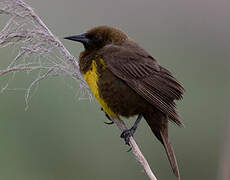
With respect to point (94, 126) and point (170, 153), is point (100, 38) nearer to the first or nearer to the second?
point (94, 126)

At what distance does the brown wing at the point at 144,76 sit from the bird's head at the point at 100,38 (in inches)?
3.9

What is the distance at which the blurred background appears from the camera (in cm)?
464

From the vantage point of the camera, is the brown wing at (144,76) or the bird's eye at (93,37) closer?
the brown wing at (144,76)

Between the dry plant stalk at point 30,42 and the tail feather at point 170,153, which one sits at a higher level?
the dry plant stalk at point 30,42

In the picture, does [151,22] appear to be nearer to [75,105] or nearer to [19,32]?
[75,105]

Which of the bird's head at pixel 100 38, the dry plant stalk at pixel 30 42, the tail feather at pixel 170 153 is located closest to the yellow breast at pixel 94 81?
the bird's head at pixel 100 38

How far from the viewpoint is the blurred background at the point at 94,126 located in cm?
464

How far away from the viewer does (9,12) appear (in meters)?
3.41

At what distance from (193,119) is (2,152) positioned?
1669mm

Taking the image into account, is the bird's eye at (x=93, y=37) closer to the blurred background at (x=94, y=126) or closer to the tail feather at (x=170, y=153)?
the blurred background at (x=94, y=126)

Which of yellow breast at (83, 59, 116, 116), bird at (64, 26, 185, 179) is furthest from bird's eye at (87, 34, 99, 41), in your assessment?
yellow breast at (83, 59, 116, 116)

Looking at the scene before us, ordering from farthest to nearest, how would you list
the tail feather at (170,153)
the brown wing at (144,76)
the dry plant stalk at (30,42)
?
the brown wing at (144,76) → the tail feather at (170,153) → the dry plant stalk at (30,42)

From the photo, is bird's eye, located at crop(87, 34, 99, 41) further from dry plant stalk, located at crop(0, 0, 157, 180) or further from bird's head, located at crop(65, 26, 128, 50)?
dry plant stalk, located at crop(0, 0, 157, 180)

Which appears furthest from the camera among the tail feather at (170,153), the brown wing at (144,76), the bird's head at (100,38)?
the bird's head at (100,38)
